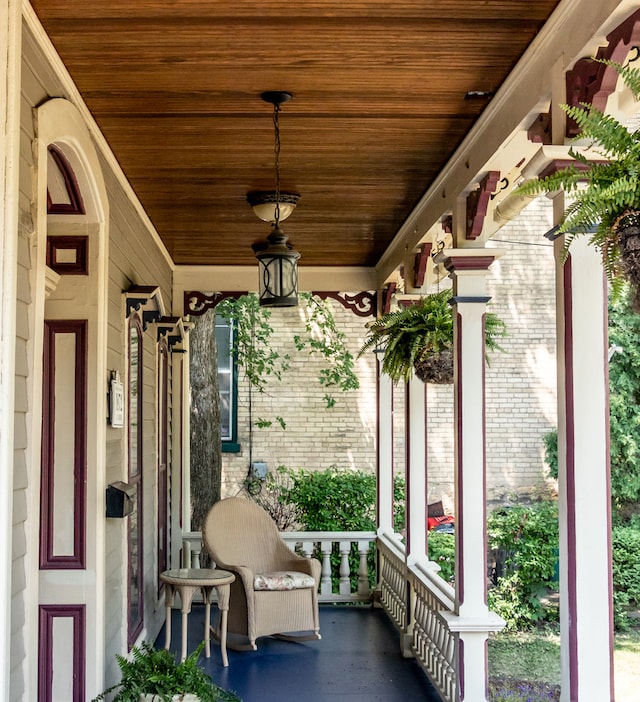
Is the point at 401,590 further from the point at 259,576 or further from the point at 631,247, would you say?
the point at 631,247

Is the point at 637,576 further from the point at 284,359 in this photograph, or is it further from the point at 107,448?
the point at 107,448

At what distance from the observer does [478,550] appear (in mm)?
4570

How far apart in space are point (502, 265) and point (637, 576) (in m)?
4.58

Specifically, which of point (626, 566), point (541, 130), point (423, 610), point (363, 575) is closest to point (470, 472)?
point (423, 610)

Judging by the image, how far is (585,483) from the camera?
292 cm

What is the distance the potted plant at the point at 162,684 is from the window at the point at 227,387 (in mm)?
7446

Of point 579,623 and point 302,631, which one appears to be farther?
point 302,631

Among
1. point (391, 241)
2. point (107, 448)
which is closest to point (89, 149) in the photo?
point (107, 448)

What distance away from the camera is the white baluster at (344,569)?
8141 millimetres

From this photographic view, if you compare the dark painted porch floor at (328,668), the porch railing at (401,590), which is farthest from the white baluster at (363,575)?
the dark painted porch floor at (328,668)

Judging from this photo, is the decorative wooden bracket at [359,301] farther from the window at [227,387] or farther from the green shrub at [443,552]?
the window at [227,387]

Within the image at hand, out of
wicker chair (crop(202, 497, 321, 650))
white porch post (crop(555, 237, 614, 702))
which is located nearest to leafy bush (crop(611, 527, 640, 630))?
wicker chair (crop(202, 497, 321, 650))

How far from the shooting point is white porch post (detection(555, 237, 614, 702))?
9.48 ft

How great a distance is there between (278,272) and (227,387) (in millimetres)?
7491
